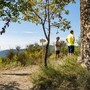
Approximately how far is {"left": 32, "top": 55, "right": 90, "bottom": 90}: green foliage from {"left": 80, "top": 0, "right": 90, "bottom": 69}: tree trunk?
0.39 metres

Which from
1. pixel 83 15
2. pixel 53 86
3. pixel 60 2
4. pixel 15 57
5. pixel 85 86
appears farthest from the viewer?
pixel 15 57

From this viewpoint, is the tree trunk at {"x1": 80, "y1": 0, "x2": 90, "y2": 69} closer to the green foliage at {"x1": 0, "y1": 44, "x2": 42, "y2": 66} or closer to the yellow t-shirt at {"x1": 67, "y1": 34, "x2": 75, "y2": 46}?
the yellow t-shirt at {"x1": 67, "y1": 34, "x2": 75, "y2": 46}

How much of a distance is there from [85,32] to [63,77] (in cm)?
201

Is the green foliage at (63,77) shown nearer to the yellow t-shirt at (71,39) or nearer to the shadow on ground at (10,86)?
the shadow on ground at (10,86)

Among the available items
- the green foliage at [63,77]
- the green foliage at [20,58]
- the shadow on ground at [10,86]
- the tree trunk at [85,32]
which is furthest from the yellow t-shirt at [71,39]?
the shadow on ground at [10,86]

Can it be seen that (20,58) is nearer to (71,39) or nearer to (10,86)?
(71,39)

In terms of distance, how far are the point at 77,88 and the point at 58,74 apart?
50.9 inches

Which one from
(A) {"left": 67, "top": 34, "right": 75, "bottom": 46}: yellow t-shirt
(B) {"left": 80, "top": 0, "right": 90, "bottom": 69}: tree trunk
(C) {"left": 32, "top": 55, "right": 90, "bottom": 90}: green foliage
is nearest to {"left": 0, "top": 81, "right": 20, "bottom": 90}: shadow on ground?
(C) {"left": 32, "top": 55, "right": 90, "bottom": 90}: green foliage

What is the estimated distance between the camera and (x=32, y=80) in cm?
1309

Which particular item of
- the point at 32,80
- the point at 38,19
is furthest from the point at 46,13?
the point at 32,80

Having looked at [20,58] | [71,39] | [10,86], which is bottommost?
[10,86]

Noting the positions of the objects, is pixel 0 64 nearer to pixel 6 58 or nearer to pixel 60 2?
pixel 6 58

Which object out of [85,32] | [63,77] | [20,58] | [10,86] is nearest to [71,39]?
[20,58]

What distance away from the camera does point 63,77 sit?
12.3 meters
